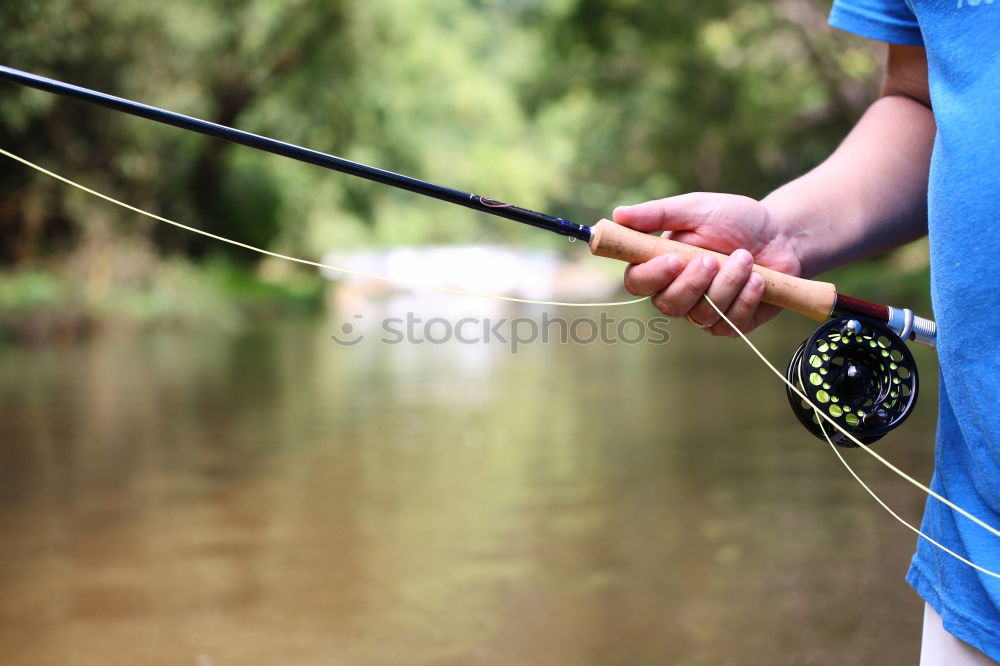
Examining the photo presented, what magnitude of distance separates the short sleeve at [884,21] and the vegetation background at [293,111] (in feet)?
38.8

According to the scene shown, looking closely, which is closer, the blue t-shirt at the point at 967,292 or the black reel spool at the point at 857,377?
the blue t-shirt at the point at 967,292

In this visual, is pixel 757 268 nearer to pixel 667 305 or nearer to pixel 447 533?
pixel 667 305

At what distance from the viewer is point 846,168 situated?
1.55 meters

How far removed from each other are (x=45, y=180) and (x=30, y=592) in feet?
41.6

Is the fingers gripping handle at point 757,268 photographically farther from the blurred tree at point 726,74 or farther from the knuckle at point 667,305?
the blurred tree at point 726,74

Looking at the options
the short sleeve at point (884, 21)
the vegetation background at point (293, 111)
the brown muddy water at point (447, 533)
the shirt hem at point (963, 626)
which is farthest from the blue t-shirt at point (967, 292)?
the vegetation background at point (293, 111)

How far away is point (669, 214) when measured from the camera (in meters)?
1.55

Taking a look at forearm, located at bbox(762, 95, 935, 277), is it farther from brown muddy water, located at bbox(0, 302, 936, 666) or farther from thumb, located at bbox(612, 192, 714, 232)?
brown muddy water, located at bbox(0, 302, 936, 666)

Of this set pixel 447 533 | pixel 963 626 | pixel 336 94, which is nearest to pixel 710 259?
pixel 963 626

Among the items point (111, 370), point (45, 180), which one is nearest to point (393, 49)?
point (45, 180)

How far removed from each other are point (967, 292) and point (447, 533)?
326cm

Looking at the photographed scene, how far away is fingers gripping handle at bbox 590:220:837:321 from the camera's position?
5.04ft

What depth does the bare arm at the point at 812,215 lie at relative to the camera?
1506 mm

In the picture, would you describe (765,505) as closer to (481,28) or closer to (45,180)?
(45,180)
